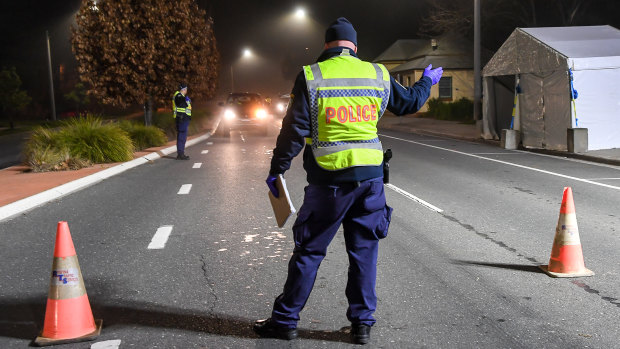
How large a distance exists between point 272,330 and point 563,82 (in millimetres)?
14860

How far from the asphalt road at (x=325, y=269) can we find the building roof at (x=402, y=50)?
44.4 meters

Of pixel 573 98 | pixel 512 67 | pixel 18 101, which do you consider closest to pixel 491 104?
pixel 512 67

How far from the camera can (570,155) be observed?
55.6 ft

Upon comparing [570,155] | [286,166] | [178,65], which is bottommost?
[570,155]

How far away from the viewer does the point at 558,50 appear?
17438 mm

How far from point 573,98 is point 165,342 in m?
Result: 14.9

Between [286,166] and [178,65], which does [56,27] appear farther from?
[286,166]

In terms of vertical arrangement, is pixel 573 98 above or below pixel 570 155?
above

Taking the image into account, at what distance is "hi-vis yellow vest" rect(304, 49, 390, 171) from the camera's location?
427 centimetres

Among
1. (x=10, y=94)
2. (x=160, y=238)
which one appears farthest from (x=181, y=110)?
(x=10, y=94)

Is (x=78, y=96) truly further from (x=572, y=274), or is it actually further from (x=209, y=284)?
(x=572, y=274)

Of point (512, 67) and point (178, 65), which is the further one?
point (178, 65)

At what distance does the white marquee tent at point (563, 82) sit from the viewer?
17172 millimetres

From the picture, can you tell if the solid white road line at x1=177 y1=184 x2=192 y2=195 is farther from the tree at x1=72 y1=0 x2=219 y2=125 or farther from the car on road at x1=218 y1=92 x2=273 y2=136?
the car on road at x1=218 y1=92 x2=273 y2=136
